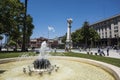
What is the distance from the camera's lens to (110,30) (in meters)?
91.9

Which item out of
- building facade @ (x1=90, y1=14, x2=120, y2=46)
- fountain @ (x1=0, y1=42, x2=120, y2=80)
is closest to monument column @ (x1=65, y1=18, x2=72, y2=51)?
fountain @ (x1=0, y1=42, x2=120, y2=80)

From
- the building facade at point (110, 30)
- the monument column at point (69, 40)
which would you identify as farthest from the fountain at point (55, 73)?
the building facade at point (110, 30)

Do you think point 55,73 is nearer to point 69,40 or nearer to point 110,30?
point 69,40

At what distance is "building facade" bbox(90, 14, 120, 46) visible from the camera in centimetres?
8375

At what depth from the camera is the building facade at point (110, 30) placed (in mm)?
83750

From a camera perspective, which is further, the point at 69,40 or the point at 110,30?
the point at 110,30

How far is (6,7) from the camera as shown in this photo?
35.8 metres

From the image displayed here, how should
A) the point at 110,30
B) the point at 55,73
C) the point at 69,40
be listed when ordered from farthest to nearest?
the point at 110,30
the point at 69,40
the point at 55,73

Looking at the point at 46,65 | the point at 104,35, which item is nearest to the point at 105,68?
the point at 46,65

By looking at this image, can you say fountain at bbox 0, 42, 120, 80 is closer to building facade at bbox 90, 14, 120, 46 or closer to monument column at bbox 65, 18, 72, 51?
monument column at bbox 65, 18, 72, 51

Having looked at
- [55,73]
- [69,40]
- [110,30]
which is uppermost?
[110,30]

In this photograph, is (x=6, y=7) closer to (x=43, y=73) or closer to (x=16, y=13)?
(x=16, y=13)

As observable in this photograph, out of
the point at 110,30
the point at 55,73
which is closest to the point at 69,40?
the point at 55,73

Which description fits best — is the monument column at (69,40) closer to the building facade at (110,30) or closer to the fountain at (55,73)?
the fountain at (55,73)
